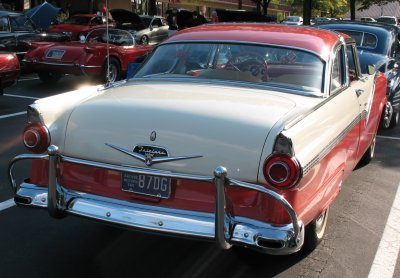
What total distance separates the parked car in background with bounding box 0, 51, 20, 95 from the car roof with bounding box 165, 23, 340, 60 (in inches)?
187

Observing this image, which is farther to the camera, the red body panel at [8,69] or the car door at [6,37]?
the car door at [6,37]

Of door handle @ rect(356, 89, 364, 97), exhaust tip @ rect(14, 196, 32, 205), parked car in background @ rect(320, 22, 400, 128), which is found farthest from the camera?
parked car in background @ rect(320, 22, 400, 128)

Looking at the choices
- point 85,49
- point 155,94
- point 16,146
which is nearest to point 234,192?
point 155,94

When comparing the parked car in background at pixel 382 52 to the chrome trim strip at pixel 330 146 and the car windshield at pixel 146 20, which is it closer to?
the chrome trim strip at pixel 330 146

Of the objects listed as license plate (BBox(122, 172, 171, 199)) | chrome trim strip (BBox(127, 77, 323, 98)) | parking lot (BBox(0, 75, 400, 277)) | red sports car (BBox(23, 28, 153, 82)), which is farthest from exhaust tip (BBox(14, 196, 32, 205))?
red sports car (BBox(23, 28, 153, 82))

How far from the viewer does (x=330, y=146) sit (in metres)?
3.67

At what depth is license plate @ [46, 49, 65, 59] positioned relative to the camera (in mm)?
11117

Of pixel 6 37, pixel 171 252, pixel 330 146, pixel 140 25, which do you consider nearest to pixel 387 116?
pixel 330 146

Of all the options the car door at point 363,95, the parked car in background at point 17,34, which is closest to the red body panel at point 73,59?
the parked car in background at point 17,34

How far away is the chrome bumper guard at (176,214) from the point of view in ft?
9.73

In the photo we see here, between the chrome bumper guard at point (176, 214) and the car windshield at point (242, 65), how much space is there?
1.34m

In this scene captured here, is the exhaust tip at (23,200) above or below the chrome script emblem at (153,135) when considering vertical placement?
below

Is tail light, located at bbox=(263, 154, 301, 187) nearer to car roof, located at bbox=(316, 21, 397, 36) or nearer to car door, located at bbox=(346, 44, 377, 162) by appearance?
car door, located at bbox=(346, 44, 377, 162)

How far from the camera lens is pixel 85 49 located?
434 inches
